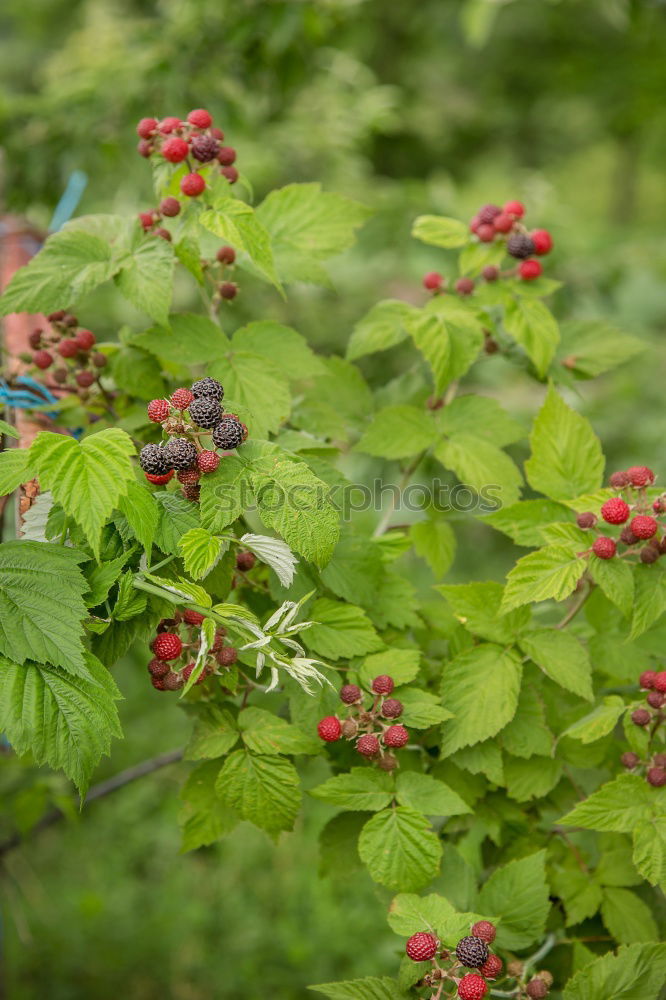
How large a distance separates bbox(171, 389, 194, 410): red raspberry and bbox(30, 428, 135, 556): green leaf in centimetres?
9

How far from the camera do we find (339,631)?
138cm

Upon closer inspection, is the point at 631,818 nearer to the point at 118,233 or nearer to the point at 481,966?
the point at 481,966

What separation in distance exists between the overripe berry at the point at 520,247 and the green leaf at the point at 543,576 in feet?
2.10

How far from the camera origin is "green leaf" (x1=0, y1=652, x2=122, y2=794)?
109cm

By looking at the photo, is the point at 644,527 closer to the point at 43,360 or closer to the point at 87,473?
the point at 87,473

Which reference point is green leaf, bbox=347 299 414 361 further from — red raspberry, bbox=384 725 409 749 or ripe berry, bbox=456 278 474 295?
red raspberry, bbox=384 725 409 749

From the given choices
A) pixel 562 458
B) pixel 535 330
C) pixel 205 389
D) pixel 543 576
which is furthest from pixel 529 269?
pixel 205 389

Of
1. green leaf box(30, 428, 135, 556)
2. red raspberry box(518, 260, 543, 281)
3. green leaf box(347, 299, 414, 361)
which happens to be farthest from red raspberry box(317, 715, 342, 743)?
red raspberry box(518, 260, 543, 281)

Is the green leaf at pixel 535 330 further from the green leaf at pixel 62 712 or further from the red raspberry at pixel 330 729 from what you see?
the green leaf at pixel 62 712

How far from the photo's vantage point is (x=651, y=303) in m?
10.3

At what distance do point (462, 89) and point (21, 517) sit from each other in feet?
33.4

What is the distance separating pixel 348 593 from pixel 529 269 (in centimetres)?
77

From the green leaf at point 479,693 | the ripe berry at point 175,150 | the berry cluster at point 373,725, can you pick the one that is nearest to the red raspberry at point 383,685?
the berry cluster at point 373,725

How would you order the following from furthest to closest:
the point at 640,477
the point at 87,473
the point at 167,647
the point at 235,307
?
the point at 235,307
the point at 640,477
the point at 167,647
the point at 87,473
